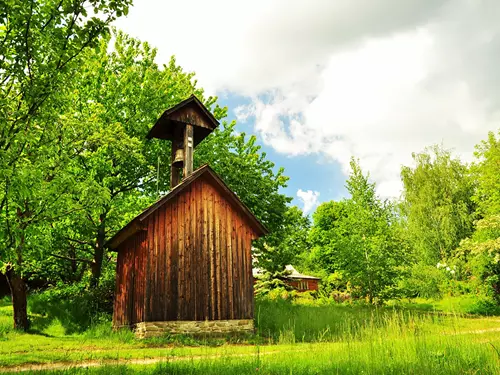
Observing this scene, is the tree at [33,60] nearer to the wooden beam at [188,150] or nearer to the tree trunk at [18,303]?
the wooden beam at [188,150]

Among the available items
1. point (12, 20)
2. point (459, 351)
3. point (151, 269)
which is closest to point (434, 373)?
point (459, 351)

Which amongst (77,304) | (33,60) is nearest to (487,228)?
(77,304)

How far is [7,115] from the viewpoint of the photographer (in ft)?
18.9

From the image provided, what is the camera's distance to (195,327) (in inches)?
543

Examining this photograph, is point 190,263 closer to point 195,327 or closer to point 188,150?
point 195,327

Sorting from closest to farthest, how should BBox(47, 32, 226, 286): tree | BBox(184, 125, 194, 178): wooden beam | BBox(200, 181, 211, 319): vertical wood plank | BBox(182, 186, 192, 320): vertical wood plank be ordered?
BBox(182, 186, 192, 320): vertical wood plank
BBox(200, 181, 211, 319): vertical wood plank
BBox(184, 125, 194, 178): wooden beam
BBox(47, 32, 226, 286): tree

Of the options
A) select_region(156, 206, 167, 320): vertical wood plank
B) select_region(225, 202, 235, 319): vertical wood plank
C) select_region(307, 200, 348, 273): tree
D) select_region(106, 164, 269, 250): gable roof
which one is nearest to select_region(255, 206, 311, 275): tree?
select_region(106, 164, 269, 250): gable roof

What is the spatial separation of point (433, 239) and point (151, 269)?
28.7 meters

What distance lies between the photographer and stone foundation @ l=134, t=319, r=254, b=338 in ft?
42.9

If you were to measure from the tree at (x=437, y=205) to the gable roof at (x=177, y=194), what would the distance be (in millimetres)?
21059

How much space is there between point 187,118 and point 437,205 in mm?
28874

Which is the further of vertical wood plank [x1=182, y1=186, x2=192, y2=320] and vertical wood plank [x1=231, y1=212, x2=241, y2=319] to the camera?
vertical wood plank [x1=231, y1=212, x2=241, y2=319]

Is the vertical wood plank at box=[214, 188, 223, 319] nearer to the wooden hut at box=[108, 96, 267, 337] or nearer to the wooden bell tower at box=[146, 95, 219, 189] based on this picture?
the wooden hut at box=[108, 96, 267, 337]

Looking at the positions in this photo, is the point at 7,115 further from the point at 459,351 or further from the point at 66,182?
the point at 459,351
